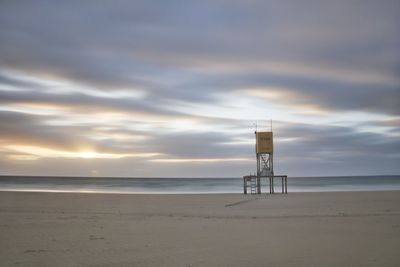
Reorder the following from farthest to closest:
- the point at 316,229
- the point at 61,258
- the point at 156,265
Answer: the point at 316,229
the point at 61,258
the point at 156,265

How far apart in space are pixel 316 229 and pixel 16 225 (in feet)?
34.9

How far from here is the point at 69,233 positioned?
511 inches

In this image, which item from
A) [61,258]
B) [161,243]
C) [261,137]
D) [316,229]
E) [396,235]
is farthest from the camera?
[261,137]

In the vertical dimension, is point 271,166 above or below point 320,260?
above

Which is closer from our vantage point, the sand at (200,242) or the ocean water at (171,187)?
the sand at (200,242)

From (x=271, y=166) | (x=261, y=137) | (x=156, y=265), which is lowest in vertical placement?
(x=156, y=265)

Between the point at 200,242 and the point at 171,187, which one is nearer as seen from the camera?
the point at 200,242

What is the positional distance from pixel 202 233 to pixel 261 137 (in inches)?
1222

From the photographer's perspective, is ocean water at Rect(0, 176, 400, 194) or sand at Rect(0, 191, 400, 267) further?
ocean water at Rect(0, 176, 400, 194)

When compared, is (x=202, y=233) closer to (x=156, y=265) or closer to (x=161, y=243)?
(x=161, y=243)

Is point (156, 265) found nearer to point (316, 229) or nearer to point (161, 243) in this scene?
point (161, 243)

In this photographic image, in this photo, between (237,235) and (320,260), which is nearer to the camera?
(320,260)

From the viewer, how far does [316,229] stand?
13781 millimetres

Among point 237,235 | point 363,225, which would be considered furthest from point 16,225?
point 363,225
